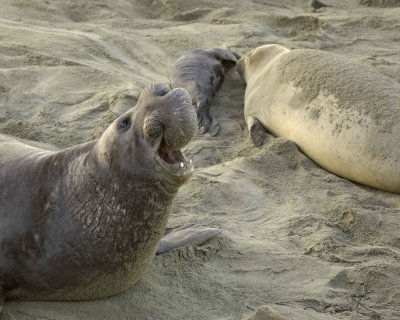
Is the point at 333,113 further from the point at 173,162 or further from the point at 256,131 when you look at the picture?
the point at 173,162

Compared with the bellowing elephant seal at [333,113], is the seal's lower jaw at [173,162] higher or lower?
higher

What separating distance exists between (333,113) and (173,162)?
92.0 inches

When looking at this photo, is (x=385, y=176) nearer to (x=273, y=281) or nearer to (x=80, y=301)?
(x=273, y=281)

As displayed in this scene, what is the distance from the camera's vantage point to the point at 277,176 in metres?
4.66

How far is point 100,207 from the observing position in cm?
299

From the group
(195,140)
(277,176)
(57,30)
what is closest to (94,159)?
(277,176)

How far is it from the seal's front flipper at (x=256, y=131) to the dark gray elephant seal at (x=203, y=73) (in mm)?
256

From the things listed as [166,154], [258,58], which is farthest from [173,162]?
[258,58]

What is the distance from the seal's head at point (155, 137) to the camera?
9.20ft

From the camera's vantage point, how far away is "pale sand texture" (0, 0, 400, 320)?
128 inches

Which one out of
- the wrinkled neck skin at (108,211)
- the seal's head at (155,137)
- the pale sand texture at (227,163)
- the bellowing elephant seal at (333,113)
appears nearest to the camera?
the seal's head at (155,137)

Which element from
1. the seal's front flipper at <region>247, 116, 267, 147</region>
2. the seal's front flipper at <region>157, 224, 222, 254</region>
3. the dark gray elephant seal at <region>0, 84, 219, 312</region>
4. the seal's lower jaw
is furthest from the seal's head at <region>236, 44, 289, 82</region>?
the seal's lower jaw

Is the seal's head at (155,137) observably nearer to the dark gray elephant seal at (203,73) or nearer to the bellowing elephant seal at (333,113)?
the bellowing elephant seal at (333,113)

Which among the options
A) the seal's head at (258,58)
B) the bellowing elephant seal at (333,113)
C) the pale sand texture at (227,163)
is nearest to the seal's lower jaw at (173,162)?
the pale sand texture at (227,163)
